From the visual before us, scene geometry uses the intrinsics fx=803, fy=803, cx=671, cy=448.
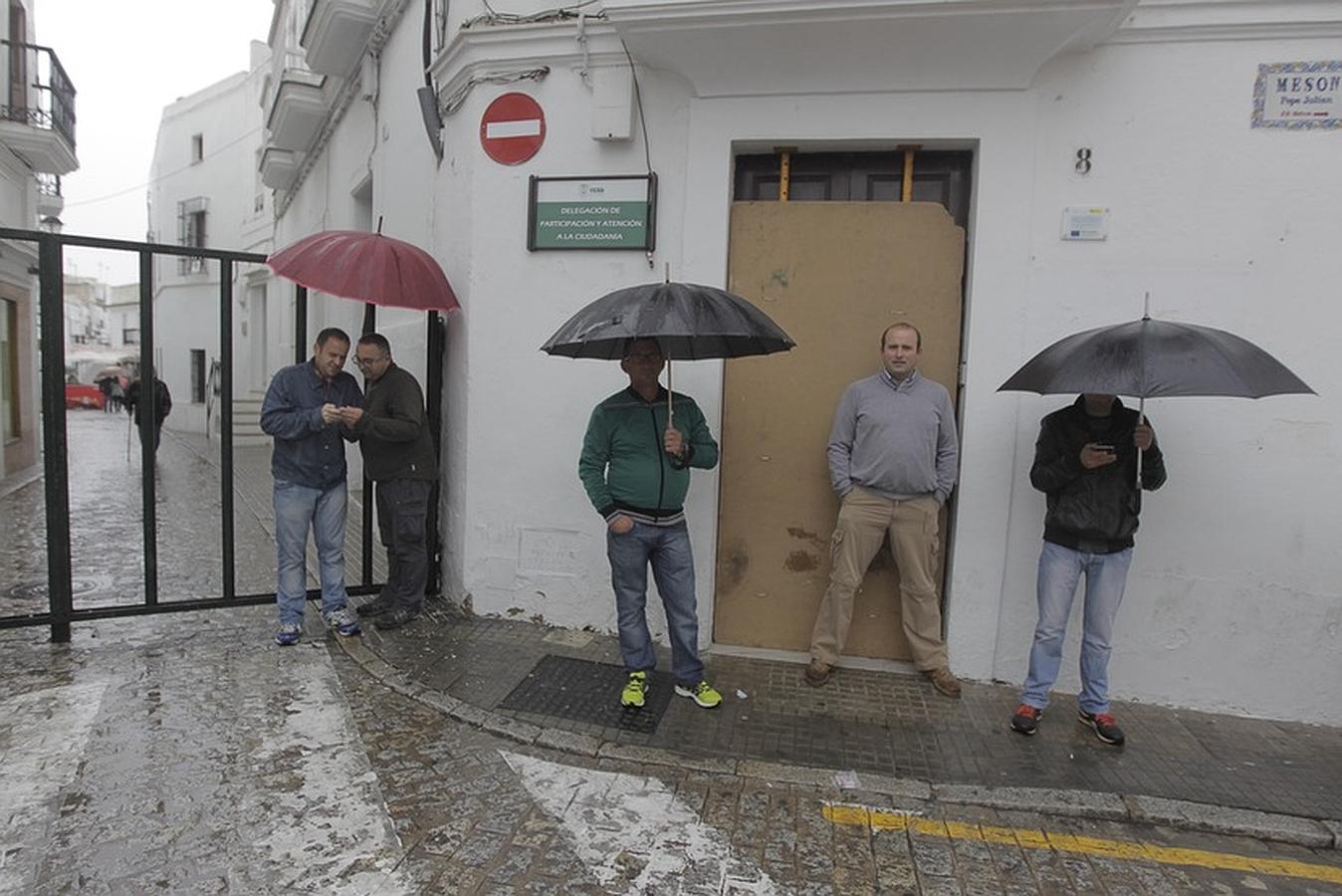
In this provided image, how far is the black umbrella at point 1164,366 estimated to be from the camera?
10.8ft

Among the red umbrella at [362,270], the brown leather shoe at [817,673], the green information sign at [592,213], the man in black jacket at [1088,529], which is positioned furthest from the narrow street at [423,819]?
the green information sign at [592,213]

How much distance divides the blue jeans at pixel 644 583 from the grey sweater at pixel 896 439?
1.01 m

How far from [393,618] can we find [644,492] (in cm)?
214

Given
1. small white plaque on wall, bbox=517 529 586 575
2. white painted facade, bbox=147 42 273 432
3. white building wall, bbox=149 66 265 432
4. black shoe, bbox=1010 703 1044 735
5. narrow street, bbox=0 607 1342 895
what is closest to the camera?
narrow street, bbox=0 607 1342 895

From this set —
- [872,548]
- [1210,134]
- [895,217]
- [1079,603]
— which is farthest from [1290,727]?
[895,217]

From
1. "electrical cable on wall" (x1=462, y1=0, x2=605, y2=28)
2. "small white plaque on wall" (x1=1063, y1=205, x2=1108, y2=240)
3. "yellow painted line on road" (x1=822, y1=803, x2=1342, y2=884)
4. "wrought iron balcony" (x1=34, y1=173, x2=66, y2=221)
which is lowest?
"yellow painted line on road" (x1=822, y1=803, x2=1342, y2=884)

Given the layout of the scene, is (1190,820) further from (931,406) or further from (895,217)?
(895,217)

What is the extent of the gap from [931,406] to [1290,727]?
252 cm

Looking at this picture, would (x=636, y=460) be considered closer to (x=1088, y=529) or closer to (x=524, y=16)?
(x=1088, y=529)

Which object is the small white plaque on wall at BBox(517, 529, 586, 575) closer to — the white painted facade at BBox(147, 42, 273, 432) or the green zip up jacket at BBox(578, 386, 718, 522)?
the green zip up jacket at BBox(578, 386, 718, 522)

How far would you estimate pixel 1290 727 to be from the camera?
425cm

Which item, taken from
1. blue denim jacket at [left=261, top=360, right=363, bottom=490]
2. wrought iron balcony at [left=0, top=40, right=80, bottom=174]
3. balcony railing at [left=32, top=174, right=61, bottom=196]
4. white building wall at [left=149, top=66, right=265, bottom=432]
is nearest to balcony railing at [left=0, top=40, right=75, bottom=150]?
wrought iron balcony at [left=0, top=40, right=80, bottom=174]

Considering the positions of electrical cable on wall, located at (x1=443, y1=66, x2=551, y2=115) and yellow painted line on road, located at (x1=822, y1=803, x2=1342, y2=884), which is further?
electrical cable on wall, located at (x1=443, y1=66, x2=551, y2=115)

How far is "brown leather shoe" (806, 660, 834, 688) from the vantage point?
4.56 m
